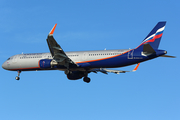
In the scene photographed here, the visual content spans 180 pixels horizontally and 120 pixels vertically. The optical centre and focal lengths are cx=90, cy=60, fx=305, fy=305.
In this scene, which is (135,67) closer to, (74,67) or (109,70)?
(109,70)

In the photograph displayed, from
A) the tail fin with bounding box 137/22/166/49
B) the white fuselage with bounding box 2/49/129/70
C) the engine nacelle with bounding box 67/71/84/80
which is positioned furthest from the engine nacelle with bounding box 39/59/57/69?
the tail fin with bounding box 137/22/166/49

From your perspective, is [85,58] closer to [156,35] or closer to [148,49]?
[148,49]

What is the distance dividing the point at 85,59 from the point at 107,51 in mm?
3062

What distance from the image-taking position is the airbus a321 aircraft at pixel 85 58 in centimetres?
3575

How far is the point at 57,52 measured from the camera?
120 ft

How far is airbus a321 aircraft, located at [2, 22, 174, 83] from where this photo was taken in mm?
35750

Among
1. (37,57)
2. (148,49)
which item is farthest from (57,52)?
(148,49)

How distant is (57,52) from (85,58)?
172 inches

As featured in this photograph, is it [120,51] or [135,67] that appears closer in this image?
[120,51]

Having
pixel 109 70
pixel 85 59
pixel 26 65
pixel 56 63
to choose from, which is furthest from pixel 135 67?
pixel 26 65

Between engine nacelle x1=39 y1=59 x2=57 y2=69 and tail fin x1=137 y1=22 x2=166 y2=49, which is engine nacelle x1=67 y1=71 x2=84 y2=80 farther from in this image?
tail fin x1=137 y1=22 x2=166 y2=49

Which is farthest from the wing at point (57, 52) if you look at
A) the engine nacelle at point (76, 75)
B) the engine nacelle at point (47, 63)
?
the engine nacelle at point (76, 75)

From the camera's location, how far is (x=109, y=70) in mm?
43562

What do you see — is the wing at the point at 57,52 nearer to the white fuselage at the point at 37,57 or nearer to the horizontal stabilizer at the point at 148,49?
the white fuselage at the point at 37,57
